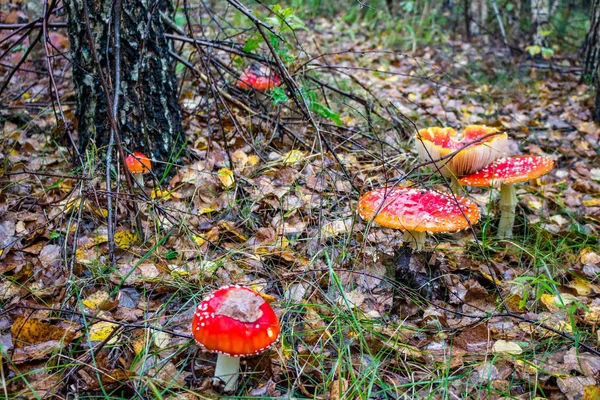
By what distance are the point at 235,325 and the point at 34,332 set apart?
3.27 ft

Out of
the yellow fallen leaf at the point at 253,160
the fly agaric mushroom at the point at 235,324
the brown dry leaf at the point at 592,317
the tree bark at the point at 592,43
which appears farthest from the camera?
the tree bark at the point at 592,43

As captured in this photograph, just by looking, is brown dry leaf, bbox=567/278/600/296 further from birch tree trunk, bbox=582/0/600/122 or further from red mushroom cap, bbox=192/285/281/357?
birch tree trunk, bbox=582/0/600/122

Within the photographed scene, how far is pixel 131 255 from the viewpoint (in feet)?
9.19

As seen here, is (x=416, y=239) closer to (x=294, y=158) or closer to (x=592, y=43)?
(x=294, y=158)

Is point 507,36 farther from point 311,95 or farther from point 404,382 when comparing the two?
point 404,382

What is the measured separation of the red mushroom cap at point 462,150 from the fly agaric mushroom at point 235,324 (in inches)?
65.3

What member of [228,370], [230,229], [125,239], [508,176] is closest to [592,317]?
[508,176]

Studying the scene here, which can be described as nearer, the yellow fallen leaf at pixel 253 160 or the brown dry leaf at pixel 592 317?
the brown dry leaf at pixel 592 317

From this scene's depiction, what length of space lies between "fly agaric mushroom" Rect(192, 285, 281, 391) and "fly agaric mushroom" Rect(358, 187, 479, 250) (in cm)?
83

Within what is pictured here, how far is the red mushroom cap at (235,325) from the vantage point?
1833 millimetres

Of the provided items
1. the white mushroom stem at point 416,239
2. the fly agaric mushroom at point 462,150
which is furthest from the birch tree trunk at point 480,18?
the white mushroom stem at point 416,239

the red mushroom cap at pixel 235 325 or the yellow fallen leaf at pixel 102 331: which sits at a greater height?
the red mushroom cap at pixel 235 325

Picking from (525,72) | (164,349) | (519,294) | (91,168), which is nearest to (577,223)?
(519,294)

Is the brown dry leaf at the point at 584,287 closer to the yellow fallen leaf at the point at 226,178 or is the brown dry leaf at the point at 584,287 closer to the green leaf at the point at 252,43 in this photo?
the yellow fallen leaf at the point at 226,178
